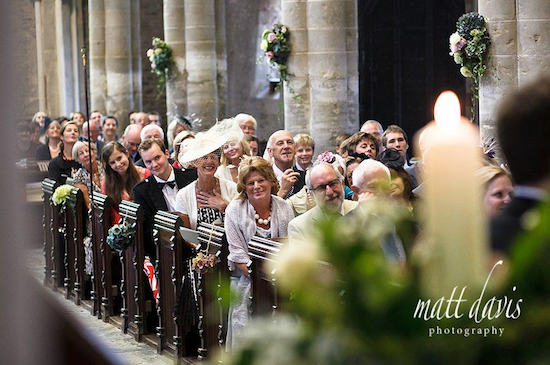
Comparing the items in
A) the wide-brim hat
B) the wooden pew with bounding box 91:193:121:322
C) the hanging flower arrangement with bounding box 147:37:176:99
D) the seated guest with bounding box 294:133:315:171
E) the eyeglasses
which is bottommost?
the wooden pew with bounding box 91:193:121:322

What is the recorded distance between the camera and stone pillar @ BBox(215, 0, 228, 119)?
61.4 feet

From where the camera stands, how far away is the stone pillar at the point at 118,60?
69.3 feet

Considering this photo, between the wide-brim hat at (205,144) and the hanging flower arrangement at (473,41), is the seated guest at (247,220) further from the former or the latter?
the hanging flower arrangement at (473,41)

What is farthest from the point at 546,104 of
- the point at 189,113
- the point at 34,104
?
the point at 189,113

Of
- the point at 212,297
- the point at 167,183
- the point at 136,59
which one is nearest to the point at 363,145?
the point at 167,183

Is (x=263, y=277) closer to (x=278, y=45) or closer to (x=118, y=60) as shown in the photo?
(x=278, y=45)

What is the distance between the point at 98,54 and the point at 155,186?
13566 millimetres

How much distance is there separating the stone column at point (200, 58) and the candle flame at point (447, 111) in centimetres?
1666

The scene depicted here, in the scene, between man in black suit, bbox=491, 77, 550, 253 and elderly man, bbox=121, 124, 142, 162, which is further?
elderly man, bbox=121, 124, 142, 162

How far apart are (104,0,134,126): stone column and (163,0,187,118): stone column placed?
291 cm

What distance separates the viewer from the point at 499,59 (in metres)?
9.99

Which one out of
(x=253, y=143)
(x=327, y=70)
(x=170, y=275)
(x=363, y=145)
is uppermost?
(x=327, y=70)

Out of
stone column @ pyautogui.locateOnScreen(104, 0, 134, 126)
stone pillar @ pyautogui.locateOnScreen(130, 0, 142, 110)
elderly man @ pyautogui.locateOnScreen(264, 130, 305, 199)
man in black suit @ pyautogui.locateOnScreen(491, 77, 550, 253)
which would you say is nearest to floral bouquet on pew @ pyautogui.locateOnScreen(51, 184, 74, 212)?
elderly man @ pyautogui.locateOnScreen(264, 130, 305, 199)

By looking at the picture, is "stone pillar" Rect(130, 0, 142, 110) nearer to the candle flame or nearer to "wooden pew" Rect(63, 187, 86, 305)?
Result: "wooden pew" Rect(63, 187, 86, 305)
